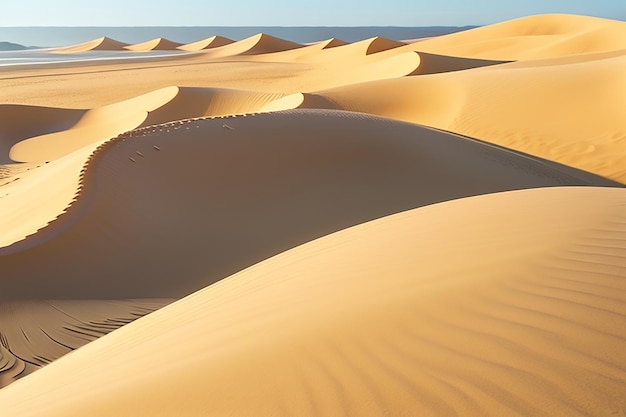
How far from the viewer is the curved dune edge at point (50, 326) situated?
4152 millimetres

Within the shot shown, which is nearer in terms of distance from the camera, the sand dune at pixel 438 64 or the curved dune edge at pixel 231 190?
the curved dune edge at pixel 231 190

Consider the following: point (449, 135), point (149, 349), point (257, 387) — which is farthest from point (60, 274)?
point (449, 135)

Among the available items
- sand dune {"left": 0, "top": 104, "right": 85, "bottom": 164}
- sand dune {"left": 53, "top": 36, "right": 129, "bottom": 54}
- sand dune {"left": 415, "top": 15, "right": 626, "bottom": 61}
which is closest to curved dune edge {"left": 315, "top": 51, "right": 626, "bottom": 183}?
sand dune {"left": 0, "top": 104, "right": 85, "bottom": 164}

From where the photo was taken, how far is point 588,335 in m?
2.12

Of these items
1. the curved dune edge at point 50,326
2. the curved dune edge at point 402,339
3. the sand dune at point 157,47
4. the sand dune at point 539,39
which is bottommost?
the curved dune edge at point 402,339

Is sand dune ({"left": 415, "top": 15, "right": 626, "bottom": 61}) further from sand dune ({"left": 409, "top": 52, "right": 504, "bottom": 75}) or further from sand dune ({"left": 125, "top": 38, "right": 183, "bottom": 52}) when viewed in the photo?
sand dune ({"left": 125, "top": 38, "right": 183, "bottom": 52})

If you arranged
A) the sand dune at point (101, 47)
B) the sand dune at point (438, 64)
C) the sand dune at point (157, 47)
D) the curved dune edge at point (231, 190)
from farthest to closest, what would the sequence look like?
the sand dune at point (101, 47)
the sand dune at point (157, 47)
the sand dune at point (438, 64)
the curved dune edge at point (231, 190)

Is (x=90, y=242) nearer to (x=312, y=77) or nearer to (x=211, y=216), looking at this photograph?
(x=211, y=216)

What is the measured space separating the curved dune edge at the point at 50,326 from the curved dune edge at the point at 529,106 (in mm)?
9167

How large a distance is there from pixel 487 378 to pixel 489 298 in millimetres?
609

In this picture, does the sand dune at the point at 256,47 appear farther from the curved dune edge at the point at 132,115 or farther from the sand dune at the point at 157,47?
the curved dune edge at the point at 132,115

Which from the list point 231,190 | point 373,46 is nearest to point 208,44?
point 373,46

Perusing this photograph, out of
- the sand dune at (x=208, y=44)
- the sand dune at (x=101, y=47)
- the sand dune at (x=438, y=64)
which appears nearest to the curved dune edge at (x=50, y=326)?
the sand dune at (x=438, y=64)

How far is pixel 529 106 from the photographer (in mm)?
14000
